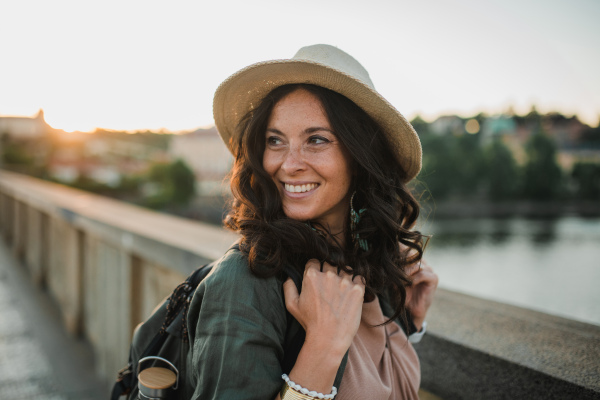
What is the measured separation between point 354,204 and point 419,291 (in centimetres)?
43

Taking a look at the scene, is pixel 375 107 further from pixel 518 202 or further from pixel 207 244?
pixel 518 202

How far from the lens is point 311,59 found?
1476mm

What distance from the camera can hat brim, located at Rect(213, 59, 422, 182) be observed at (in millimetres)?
1479

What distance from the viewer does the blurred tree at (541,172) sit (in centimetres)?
2822

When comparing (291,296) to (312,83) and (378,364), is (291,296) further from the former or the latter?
(312,83)

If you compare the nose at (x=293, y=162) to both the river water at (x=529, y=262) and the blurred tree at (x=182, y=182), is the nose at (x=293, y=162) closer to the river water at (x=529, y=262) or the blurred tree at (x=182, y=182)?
the river water at (x=529, y=262)

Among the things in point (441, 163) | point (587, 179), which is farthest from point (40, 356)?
point (441, 163)

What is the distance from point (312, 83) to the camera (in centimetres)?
153

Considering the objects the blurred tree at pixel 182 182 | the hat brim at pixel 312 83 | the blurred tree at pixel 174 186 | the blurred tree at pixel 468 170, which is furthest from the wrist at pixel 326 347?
the blurred tree at pixel 182 182

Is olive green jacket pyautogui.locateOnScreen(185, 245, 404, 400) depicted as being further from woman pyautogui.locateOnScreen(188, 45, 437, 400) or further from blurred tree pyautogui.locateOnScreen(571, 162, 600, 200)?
blurred tree pyautogui.locateOnScreen(571, 162, 600, 200)

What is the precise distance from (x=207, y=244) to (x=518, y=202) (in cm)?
3668

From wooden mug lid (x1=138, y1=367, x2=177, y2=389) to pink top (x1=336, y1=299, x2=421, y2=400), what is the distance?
495mm

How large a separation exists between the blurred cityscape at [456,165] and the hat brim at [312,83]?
15.8m

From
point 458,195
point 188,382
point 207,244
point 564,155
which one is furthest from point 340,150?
point 458,195
